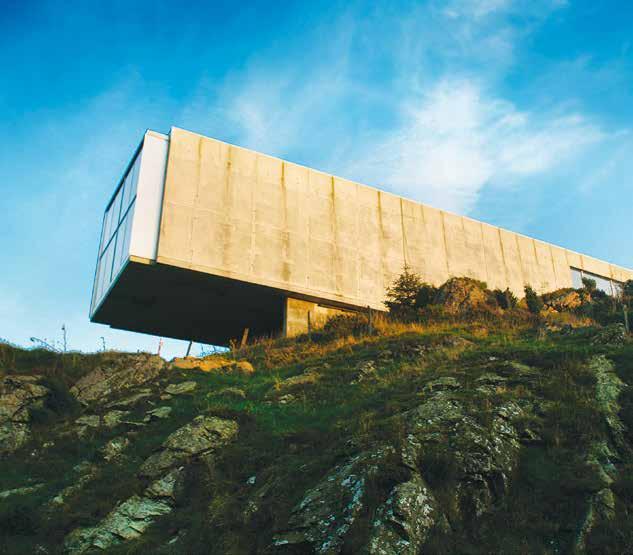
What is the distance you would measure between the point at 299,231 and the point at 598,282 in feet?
92.8

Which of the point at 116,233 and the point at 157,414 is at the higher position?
the point at 116,233

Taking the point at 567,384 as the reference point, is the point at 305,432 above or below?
below

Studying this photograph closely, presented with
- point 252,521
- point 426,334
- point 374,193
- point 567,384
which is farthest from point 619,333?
point 374,193

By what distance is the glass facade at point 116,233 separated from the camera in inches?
1110

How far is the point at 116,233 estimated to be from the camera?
3045 centimetres

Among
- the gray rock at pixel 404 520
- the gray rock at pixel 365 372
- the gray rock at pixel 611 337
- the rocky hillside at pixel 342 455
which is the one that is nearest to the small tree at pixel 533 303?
the rocky hillside at pixel 342 455

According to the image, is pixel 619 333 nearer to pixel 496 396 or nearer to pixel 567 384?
pixel 567 384

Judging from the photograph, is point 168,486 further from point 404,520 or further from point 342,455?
point 404,520

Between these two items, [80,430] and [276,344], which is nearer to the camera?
[80,430]

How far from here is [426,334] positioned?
22.0 meters

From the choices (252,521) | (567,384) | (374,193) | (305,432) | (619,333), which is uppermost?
(374,193)

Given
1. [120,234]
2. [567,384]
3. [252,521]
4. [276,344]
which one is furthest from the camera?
[120,234]

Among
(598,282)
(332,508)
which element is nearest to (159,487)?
(332,508)

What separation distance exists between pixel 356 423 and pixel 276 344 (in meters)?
14.0
